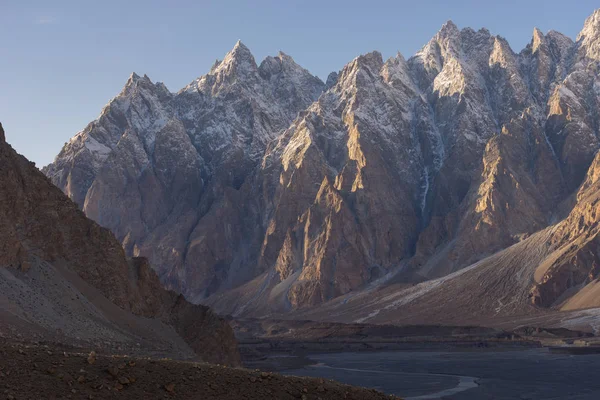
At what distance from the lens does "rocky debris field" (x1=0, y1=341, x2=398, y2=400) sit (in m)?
32.4

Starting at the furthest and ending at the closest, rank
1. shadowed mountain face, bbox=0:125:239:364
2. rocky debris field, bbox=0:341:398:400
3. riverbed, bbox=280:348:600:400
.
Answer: riverbed, bbox=280:348:600:400 → shadowed mountain face, bbox=0:125:239:364 → rocky debris field, bbox=0:341:398:400

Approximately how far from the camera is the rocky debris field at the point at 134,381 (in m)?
32.4

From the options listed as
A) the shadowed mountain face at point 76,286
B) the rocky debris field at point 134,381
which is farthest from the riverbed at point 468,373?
the rocky debris field at point 134,381

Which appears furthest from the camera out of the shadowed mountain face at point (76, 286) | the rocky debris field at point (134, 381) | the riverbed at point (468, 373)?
the riverbed at point (468, 373)

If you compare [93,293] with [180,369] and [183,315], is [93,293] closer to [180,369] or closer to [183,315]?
[183,315]

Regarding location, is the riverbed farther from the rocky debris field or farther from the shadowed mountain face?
the rocky debris field

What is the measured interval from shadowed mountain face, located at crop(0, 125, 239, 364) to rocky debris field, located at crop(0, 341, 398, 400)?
96.6 feet

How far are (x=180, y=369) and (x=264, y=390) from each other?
3825 millimetres

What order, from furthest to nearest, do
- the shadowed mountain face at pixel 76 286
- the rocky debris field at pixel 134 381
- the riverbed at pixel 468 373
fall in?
the riverbed at pixel 468 373, the shadowed mountain face at pixel 76 286, the rocky debris field at pixel 134 381

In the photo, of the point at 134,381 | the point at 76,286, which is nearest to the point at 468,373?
the point at 76,286

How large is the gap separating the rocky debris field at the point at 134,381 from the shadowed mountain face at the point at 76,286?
29432 millimetres

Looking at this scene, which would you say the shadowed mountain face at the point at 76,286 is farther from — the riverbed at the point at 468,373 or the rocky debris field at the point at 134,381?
the rocky debris field at the point at 134,381

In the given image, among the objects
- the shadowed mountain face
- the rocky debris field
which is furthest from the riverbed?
the rocky debris field

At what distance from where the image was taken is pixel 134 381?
112 feet
